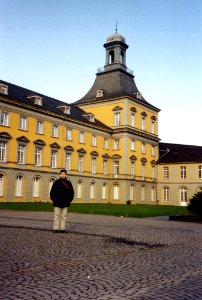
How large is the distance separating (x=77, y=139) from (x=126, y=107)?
33.3 ft

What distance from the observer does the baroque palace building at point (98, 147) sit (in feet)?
137

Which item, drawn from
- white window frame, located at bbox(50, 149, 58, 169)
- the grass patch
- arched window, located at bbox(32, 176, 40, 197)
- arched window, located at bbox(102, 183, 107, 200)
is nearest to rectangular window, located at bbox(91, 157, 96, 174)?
arched window, located at bbox(102, 183, 107, 200)

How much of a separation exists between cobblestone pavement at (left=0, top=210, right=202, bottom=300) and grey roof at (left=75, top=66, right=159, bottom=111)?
157ft

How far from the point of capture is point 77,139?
50500 millimetres

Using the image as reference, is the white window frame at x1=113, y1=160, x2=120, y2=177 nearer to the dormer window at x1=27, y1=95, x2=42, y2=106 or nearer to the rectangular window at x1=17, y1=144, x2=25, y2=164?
the dormer window at x1=27, y1=95, x2=42, y2=106

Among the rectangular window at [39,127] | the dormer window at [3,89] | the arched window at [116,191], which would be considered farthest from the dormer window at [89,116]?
the dormer window at [3,89]

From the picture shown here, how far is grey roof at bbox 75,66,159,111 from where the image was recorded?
191 feet

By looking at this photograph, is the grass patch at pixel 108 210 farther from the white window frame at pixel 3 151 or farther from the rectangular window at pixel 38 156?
the rectangular window at pixel 38 156

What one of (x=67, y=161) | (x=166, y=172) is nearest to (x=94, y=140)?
(x=67, y=161)

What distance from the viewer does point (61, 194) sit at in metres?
12.9

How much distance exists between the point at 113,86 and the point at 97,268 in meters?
54.4

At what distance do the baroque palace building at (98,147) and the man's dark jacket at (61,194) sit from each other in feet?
91.7

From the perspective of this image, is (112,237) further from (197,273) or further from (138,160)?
(138,160)

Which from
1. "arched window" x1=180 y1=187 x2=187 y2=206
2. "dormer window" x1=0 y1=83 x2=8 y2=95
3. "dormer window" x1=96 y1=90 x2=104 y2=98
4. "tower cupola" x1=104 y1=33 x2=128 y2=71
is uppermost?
"tower cupola" x1=104 y1=33 x2=128 y2=71
